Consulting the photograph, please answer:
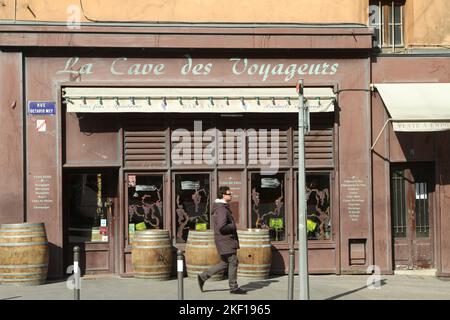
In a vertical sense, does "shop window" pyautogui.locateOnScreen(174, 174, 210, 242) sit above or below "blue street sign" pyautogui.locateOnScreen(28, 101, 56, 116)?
below

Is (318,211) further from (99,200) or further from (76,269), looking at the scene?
(76,269)

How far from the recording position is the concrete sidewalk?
38.7ft

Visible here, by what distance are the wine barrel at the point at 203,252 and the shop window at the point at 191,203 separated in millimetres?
855

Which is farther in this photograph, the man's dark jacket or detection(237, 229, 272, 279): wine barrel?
detection(237, 229, 272, 279): wine barrel

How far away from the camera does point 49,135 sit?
13805 millimetres

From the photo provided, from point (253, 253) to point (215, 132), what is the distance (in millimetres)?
2576

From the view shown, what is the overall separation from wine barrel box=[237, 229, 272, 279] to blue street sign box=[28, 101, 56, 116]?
14.3 ft

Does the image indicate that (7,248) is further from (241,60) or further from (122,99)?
(241,60)

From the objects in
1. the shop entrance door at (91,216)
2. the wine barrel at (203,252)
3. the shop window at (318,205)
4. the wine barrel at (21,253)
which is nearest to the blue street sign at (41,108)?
the shop entrance door at (91,216)

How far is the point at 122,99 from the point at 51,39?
1.81 m

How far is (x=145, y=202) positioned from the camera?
46.7 ft

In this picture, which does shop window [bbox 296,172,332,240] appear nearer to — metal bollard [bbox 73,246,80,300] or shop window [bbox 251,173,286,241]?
shop window [bbox 251,173,286,241]

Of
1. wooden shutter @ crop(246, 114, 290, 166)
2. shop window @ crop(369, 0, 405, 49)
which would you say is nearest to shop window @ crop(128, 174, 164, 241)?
wooden shutter @ crop(246, 114, 290, 166)
